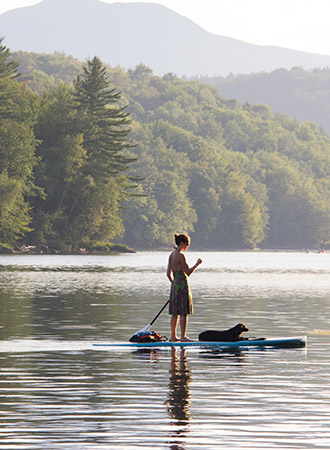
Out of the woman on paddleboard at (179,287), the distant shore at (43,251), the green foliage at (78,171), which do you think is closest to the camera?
the woman on paddleboard at (179,287)

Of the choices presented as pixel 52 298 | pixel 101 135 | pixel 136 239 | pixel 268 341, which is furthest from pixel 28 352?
pixel 136 239

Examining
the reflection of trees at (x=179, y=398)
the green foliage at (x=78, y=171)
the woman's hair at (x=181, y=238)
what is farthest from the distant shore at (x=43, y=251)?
the reflection of trees at (x=179, y=398)

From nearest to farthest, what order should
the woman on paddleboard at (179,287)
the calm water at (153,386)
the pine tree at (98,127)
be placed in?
the calm water at (153,386) < the woman on paddleboard at (179,287) < the pine tree at (98,127)

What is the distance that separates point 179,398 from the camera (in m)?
15.1

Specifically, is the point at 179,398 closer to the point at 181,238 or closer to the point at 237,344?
the point at 181,238

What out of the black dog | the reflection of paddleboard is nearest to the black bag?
the reflection of paddleboard

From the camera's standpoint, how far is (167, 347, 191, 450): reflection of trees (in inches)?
485

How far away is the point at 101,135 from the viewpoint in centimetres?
12038

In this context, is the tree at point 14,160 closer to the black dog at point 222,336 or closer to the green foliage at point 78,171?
the green foliage at point 78,171

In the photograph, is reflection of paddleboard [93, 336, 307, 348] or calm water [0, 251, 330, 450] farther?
reflection of paddleboard [93, 336, 307, 348]

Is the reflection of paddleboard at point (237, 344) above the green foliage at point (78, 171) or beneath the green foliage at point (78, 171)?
beneath

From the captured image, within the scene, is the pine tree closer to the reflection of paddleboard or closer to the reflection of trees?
the reflection of paddleboard

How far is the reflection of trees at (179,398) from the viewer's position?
40.4ft

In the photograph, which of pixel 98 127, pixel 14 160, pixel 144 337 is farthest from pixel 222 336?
pixel 98 127
